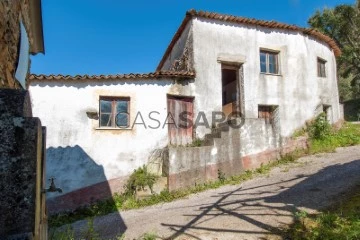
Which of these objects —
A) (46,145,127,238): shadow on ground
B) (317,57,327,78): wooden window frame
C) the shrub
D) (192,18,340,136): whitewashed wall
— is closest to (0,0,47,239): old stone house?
(46,145,127,238): shadow on ground

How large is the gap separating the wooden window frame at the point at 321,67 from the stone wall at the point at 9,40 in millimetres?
14664

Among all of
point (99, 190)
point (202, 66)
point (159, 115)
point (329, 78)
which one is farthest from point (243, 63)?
point (99, 190)

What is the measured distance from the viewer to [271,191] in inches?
333

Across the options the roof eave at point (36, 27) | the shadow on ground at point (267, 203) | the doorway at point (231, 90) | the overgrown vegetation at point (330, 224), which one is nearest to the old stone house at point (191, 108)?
the doorway at point (231, 90)

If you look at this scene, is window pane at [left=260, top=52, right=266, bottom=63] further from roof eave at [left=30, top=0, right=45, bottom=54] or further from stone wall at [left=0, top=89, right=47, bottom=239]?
stone wall at [left=0, top=89, right=47, bottom=239]

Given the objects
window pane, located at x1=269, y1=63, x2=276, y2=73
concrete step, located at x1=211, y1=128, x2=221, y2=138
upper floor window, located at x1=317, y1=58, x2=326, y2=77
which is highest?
upper floor window, located at x1=317, y1=58, x2=326, y2=77

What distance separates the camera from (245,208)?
6977mm

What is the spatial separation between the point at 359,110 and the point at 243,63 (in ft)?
63.8

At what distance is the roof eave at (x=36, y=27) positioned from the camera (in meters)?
5.73

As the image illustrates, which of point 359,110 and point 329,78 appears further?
point 359,110

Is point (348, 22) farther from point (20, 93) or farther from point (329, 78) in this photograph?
point (20, 93)

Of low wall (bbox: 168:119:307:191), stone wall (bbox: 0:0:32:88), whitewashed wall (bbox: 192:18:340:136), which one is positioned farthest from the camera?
whitewashed wall (bbox: 192:18:340:136)

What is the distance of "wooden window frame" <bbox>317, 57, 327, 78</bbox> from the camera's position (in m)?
15.4

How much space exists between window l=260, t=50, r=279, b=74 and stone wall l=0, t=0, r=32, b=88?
11.3 metres
